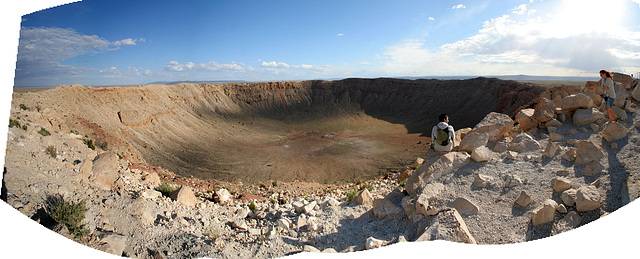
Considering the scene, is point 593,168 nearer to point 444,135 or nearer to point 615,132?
point 615,132

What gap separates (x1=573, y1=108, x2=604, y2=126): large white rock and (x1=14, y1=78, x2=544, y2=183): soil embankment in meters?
15.5

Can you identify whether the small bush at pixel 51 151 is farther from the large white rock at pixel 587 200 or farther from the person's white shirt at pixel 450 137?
the large white rock at pixel 587 200

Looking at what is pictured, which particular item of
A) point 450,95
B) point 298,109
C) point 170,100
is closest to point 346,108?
point 298,109

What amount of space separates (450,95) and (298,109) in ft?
90.1

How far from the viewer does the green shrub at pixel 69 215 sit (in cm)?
399

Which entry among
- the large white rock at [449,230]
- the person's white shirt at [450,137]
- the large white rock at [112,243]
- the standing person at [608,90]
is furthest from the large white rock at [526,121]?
the large white rock at [112,243]

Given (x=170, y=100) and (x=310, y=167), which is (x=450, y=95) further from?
(x=170, y=100)

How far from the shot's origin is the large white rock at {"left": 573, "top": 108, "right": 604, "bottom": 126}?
569cm

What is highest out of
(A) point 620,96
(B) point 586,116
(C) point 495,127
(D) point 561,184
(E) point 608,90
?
(E) point 608,90

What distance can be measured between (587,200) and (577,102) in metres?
3.71

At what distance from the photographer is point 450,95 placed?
46.8 metres

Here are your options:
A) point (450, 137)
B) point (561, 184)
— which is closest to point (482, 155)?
point (450, 137)

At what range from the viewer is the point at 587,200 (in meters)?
3.51

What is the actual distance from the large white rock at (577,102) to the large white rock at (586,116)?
13 cm
